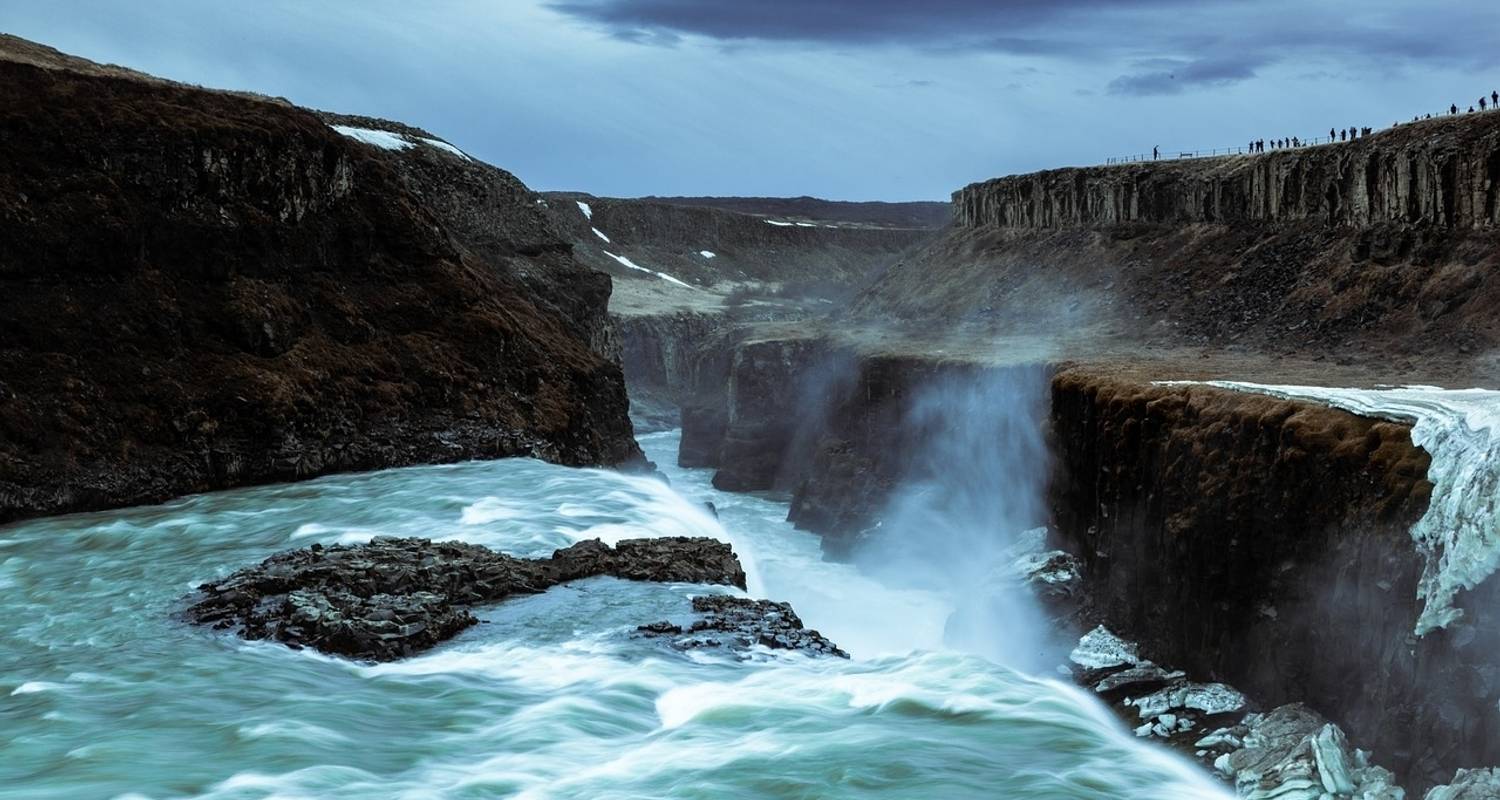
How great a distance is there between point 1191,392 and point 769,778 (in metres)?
18.3

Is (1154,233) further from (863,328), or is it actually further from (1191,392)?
(1191,392)

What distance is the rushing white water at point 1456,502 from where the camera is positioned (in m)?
17.3

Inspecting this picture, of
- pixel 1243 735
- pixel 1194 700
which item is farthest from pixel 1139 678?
pixel 1243 735

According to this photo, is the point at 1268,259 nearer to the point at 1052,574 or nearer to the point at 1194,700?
the point at 1052,574

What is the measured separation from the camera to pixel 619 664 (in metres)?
17.7

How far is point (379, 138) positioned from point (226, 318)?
23.2m

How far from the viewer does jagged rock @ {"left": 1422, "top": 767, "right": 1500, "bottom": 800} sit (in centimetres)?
1574

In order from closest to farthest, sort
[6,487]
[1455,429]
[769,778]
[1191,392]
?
[769,778] → [1455,429] → [6,487] → [1191,392]

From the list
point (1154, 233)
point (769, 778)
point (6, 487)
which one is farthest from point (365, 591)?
point (1154, 233)

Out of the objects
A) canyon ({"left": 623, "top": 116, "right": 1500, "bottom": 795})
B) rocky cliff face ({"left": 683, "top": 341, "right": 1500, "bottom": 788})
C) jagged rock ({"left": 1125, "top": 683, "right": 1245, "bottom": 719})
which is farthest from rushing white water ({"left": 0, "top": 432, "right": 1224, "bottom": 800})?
jagged rock ({"left": 1125, "top": 683, "right": 1245, "bottom": 719})

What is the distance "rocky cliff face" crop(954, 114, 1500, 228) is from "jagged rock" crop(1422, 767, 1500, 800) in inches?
1308

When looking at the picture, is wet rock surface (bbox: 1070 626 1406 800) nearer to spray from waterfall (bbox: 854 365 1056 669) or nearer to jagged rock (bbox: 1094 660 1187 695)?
jagged rock (bbox: 1094 660 1187 695)

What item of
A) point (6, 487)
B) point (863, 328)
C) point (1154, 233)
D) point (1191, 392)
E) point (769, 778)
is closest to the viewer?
point (769, 778)

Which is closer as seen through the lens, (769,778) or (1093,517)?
(769,778)
